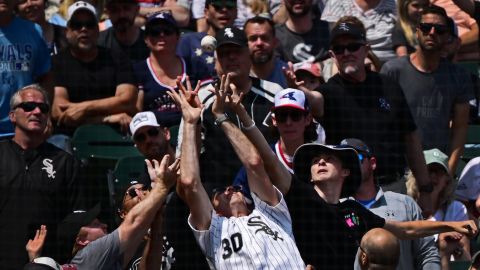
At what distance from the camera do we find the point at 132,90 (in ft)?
29.9

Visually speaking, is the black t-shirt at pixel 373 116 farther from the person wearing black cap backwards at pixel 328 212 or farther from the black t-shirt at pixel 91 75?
the black t-shirt at pixel 91 75

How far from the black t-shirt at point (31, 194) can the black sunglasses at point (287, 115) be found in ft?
4.43

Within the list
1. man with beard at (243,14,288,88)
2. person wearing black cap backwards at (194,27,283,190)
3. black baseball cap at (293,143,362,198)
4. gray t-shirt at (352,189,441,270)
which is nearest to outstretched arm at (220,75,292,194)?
black baseball cap at (293,143,362,198)

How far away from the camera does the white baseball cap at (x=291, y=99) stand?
764 centimetres

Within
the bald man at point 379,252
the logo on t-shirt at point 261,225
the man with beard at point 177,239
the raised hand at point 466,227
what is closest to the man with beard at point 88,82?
the man with beard at point 177,239

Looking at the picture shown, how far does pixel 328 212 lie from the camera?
278 inches

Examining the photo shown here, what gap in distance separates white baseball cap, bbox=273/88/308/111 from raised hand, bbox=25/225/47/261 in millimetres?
1496

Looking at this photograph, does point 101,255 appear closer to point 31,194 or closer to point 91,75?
point 31,194

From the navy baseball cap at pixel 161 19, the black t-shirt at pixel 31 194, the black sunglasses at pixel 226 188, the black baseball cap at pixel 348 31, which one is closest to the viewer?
the black sunglasses at pixel 226 188

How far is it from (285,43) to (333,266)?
3.02 m

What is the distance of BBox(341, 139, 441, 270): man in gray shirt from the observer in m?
7.57

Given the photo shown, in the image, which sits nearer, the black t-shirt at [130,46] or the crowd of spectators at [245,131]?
the crowd of spectators at [245,131]

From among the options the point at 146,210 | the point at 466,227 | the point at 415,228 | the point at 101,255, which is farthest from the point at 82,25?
the point at 466,227

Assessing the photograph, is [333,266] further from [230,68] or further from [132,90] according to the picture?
[132,90]
